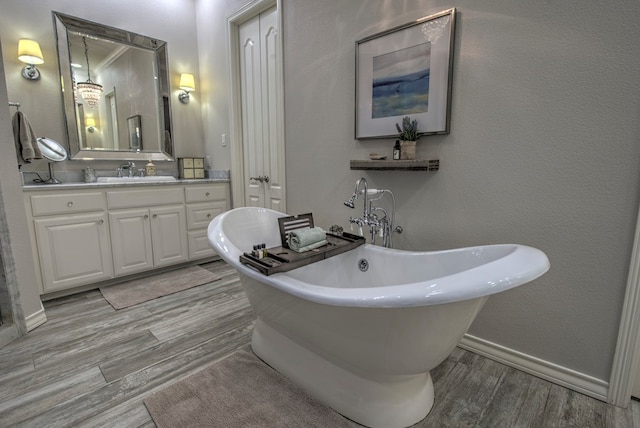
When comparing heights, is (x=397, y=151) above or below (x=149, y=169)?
above

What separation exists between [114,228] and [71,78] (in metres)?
1.33

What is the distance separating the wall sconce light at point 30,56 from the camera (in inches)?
90.7

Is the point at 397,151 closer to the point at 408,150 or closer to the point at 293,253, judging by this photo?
the point at 408,150

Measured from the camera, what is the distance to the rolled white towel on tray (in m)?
1.49

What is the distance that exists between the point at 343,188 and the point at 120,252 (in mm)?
1919

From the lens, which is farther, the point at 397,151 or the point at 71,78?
the point at 71,78

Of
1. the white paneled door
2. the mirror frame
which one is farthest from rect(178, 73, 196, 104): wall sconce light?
the white paneled door

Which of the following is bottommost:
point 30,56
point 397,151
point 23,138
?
point 397,151

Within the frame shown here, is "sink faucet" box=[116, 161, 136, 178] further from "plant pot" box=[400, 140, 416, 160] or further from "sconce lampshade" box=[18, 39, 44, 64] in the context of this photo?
"plant pot" box=[400, 140, 416, 160]

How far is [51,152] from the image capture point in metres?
2.50

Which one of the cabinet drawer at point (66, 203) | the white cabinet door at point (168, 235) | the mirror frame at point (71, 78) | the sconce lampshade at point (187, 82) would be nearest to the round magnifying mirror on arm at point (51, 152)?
the mirror frame at point (71, 78)

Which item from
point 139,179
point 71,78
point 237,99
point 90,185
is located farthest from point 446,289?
point 71,78

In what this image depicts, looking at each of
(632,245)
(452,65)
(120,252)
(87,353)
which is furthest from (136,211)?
(632,245)

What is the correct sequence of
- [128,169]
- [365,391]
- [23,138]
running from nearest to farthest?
[365,391] → [23,138] → [128,169]
